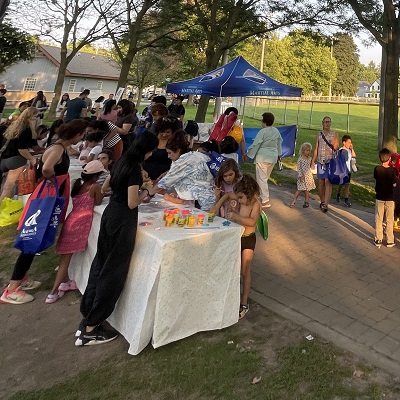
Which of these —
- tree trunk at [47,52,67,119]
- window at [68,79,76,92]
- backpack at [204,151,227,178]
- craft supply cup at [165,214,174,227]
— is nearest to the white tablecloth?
craft supply cup at [165,214,174,227]

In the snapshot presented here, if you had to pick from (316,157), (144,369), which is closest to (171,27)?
(316,157)

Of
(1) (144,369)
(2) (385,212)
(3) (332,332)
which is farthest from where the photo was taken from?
(2) (385,212)

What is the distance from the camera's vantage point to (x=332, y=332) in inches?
140

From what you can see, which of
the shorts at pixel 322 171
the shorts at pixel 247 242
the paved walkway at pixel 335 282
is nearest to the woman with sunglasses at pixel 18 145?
the shorts at pixel 247 242

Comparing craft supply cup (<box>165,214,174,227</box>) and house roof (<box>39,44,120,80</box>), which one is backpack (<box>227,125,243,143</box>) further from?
house roof (<box>39,44,120,80</box>)

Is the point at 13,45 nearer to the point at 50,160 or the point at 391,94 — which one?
the point at 391,94

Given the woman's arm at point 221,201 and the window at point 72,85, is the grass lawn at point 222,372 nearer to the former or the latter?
the woman's arm at point 221,201

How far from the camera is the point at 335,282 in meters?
4.60

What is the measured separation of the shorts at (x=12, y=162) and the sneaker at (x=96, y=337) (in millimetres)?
3188

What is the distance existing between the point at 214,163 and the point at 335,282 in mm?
2009

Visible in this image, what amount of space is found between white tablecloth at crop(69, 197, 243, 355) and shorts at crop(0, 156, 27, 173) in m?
2.87

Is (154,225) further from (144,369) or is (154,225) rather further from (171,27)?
(171,27)

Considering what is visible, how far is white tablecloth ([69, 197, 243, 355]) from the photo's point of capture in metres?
3.14

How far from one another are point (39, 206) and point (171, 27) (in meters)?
18.7
